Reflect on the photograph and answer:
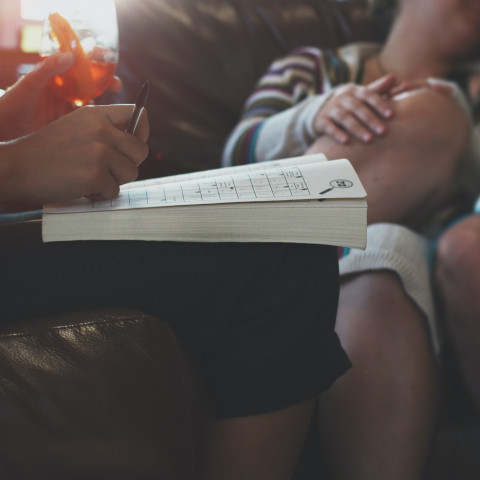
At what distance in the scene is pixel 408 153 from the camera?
3.06ft

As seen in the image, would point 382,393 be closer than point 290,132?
Yes

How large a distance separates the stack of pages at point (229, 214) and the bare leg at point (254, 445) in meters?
0.18

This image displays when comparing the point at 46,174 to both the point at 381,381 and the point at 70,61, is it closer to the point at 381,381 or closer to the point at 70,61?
the point at 70,61

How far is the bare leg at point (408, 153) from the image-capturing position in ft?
3.05

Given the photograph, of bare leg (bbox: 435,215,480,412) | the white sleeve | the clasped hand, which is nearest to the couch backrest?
the white sleeve

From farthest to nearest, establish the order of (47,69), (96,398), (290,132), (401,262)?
1. (290,132)
2. (401,262)
3. (47,69)
4. (96,398)

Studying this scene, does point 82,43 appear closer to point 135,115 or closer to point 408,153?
point 135,115

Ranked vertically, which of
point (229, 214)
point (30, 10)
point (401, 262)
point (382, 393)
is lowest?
point (30, 10)

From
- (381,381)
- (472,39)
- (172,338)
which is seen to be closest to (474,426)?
(381,381)

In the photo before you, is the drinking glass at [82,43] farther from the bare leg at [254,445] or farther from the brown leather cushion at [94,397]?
the bare leg at [254,445]

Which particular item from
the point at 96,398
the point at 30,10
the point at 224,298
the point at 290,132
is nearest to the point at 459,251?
the point at 290,132

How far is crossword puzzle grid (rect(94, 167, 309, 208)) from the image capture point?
1.75ft

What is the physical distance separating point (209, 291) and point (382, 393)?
335mm

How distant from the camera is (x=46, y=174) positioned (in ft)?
1.65
